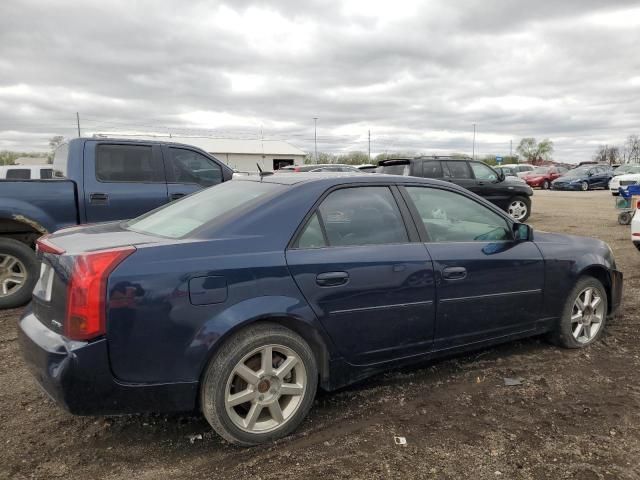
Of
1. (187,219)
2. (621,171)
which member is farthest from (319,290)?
(621,171)

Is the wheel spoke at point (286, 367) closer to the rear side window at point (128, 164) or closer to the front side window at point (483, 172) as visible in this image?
the rear side window at point (128, 164)

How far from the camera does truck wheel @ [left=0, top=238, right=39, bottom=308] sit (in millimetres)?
5449

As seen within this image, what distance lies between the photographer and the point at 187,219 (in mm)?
3352

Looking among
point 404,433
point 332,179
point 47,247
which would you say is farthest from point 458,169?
point 47,247

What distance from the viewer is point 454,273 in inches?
142

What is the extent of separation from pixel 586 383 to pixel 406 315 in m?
1.57

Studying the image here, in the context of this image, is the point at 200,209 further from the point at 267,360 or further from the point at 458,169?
the point at 458,169

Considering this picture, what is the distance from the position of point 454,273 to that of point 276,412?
1534 millimetres

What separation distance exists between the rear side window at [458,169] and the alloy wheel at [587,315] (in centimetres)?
825

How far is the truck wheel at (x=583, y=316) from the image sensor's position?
4383 millimetres

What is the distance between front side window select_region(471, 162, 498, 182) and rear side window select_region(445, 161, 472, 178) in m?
0.19

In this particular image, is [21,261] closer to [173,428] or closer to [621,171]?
[173,428]

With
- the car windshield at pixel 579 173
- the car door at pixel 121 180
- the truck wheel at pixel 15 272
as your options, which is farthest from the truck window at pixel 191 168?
the car windshield at pixel 579 173

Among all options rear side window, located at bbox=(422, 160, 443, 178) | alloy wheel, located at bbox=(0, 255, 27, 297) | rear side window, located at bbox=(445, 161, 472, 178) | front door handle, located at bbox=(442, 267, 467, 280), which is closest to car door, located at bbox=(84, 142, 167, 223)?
alloy wheel, located at bbox=(0, 255, 27, 297)
